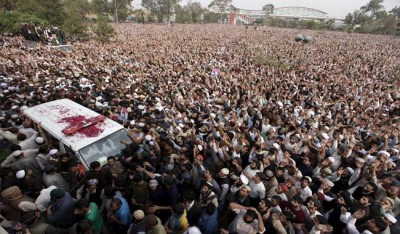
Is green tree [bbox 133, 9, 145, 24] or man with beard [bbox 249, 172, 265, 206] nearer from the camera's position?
man with beard [bbox 249, 172, 265, 206]

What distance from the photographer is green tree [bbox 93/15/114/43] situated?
65.0 ft

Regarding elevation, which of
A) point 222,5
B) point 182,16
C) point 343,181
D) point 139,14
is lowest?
point 343,181

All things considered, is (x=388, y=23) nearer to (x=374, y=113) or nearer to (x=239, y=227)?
(x=374, y=113)

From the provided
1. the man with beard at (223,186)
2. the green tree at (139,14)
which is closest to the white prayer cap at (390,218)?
the man with beard at (223,186)

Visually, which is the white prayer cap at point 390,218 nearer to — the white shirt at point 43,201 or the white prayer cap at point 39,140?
the white shirt at point 43,201

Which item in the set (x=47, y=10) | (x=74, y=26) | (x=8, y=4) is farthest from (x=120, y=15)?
(x=74, y=26)

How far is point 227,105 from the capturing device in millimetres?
7602

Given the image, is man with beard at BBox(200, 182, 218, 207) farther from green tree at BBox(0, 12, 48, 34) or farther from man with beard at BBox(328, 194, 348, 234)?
green tree at BBox(0, 12, 48, 34)

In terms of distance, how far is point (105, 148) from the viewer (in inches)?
173

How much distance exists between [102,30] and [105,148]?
19.2 metres

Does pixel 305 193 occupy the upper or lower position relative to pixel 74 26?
lower

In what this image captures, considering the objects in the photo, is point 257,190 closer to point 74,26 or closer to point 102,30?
point 102,30

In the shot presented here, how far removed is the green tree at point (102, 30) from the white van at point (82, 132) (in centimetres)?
1724

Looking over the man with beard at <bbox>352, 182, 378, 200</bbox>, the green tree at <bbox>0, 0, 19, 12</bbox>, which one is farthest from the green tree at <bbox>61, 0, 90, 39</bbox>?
the man with beard at <bbox>352, 182, 378, 200</bbox>
